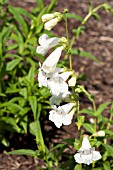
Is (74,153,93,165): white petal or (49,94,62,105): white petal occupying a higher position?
(49,94,62,105): white petal

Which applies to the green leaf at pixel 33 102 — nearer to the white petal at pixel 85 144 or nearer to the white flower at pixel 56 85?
the white petal at pixel 85 144

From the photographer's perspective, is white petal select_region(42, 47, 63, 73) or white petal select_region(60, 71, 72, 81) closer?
white petal select_region(42, 47, 63, 73)

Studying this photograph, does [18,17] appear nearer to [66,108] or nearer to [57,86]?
[66,108]

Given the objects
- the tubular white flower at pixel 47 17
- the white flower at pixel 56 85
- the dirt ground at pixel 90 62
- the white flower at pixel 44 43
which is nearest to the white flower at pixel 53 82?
the white flower at pixel 56 85

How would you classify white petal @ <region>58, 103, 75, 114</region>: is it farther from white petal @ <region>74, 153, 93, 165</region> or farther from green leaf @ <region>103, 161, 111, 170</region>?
green leaf @ <region>103, 161, 111, 170</region>

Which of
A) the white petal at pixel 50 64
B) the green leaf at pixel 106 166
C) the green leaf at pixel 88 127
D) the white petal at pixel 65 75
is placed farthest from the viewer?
Answer: the green leaf at pixel 88 127

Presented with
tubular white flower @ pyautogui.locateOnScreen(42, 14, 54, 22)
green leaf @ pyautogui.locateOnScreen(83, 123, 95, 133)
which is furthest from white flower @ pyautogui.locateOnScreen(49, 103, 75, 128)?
green leaf @ pyautogui.locateOnScreen(83, 123, 95, 133)

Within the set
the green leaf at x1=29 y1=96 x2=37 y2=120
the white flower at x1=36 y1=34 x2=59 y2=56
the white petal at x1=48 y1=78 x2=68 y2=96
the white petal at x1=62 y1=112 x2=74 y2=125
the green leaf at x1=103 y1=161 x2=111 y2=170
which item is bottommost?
the green leaf at x1=103 y1=161 x2=111 y2=170

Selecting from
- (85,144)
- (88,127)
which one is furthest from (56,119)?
(88,127)
